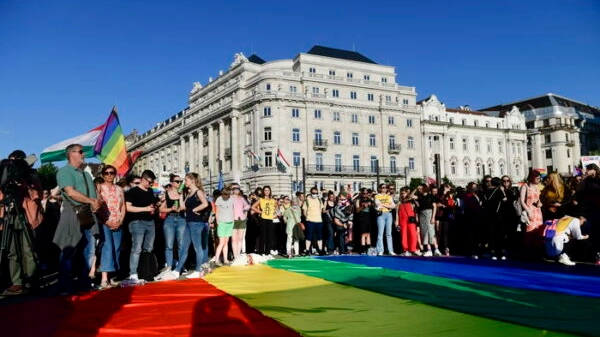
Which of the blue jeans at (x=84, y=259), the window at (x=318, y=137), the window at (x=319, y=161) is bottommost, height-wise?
the blue jeans at (x=84, y=259)

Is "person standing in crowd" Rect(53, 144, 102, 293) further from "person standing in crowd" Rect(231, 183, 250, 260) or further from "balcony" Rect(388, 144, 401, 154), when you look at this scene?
"balcony" Rect(388, 144, 401, 154)

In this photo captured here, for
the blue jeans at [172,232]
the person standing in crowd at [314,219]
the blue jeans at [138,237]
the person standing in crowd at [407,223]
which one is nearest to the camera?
the blue jeans at [138,237]

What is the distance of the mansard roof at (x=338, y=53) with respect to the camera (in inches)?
2589

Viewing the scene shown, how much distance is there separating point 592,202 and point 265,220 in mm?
8320

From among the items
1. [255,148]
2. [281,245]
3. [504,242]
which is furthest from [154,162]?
[504,242]

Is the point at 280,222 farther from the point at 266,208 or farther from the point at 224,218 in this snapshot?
the point at 224,218

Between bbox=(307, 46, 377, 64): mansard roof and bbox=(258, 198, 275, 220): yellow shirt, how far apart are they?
54.3m

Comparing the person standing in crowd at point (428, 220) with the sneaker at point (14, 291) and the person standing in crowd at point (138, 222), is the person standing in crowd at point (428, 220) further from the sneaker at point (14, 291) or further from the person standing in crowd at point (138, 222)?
the sneaker at point (14, 291)

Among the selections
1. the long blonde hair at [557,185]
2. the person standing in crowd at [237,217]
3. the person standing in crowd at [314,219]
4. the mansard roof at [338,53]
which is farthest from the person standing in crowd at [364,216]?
the mansard roof at [338,53]

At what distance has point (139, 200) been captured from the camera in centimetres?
850

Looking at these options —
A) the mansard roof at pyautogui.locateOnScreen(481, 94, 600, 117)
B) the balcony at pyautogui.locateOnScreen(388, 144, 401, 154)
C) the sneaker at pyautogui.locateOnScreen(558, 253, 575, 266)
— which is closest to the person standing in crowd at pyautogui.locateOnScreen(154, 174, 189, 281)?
the sneaker at pyautogui.locateOnScreen(558, 253, 575, 266)

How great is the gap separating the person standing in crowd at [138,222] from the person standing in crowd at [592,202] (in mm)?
8543

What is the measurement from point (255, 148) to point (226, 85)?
14.4 meters

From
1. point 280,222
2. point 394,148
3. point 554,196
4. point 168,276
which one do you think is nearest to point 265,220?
point 280,222
